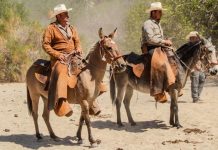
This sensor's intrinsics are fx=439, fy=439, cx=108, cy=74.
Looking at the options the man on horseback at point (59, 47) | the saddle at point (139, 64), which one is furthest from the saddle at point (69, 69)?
the saddle at point (139, 64)

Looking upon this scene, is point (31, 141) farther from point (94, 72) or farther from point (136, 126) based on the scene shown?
point (136, 126)

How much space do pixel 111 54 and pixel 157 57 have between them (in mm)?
2157

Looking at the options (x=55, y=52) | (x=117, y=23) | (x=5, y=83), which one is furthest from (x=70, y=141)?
(x=117, y=23)

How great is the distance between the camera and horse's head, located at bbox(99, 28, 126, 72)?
28.0 ft

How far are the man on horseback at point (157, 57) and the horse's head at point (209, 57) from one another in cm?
88

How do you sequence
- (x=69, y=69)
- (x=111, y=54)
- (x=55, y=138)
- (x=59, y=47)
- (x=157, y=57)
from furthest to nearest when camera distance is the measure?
(x=157, y=57) < (x=55, y=138) < (x=59, y=47) < (x=69, y=69) < (x=111, y=54)

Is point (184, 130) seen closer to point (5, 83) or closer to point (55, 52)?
point (55, 52)

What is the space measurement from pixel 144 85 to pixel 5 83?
46.4 feet

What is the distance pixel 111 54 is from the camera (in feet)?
28.2

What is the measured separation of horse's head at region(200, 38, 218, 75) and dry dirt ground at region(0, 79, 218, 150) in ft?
4.72

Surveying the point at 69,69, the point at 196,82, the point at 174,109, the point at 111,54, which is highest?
the point at 111,54

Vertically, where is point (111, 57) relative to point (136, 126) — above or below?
above

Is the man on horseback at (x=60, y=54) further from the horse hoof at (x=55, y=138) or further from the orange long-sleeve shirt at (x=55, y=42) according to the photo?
the horse hoof at (x=55, y=138)

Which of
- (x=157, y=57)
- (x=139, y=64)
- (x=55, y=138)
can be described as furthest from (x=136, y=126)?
(x=55, y=138)
